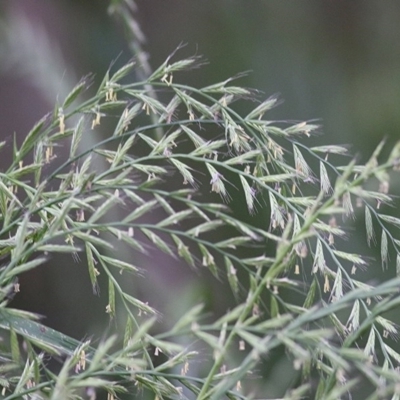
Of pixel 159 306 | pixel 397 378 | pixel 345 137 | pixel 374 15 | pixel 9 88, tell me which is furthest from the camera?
pixel 374 15

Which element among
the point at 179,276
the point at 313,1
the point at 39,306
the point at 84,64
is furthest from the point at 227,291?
the point at 313,1

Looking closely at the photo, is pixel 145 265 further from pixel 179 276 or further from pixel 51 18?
pixel 51 18

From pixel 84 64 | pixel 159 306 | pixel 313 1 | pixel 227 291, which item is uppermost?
pixel 84 64

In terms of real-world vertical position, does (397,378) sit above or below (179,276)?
above

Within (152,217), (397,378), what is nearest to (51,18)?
(152,217)

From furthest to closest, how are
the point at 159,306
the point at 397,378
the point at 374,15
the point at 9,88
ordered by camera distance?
the point at 374,15
the point at 9,88
the point at 159,306
the point at 397,378

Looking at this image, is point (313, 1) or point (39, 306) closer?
point (39, 306)
